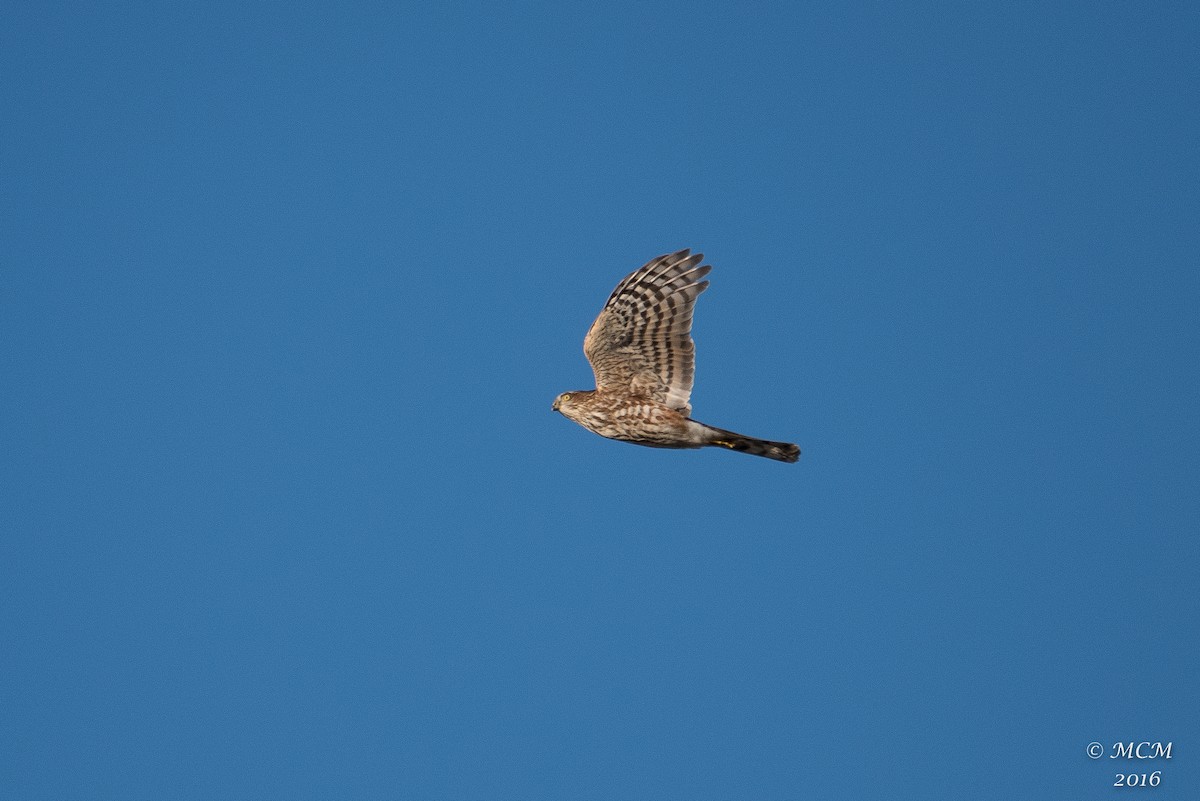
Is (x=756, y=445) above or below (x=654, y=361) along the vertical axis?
below

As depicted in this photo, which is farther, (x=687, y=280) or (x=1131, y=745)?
(x=1131, y=745)

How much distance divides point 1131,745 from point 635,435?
29.8ft

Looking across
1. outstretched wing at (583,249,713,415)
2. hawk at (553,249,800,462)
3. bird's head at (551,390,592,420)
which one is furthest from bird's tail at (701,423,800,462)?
bird's head at (551,390,592,420)

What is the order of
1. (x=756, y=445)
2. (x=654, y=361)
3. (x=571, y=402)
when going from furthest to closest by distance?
(x=571, y=402) < (x=654, y=361) < (x=756, y=445)

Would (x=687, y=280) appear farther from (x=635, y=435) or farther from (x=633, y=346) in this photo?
(x=635, y=435)

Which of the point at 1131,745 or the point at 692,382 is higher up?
the point at 692,382

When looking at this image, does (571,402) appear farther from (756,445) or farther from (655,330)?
(756,445)

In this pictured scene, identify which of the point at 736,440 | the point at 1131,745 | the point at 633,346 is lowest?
the point at 1131,745

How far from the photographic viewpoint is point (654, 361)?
1417cm

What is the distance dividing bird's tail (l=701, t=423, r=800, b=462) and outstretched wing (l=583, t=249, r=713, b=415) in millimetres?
467

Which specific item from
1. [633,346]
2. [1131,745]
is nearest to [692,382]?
[633,346]

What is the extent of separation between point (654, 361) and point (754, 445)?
1576 millimetres

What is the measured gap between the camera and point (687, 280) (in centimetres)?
1394

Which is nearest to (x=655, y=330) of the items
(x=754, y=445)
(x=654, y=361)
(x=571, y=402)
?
(x=654, y=361)
